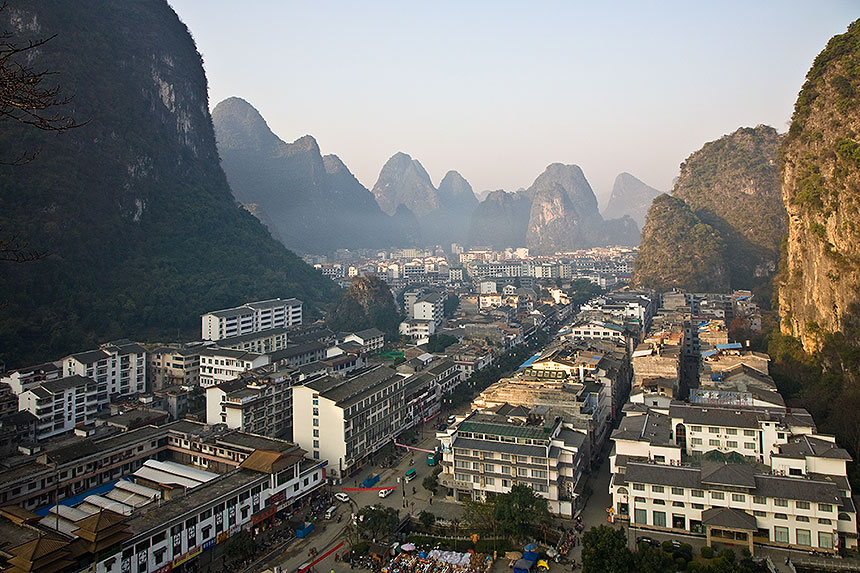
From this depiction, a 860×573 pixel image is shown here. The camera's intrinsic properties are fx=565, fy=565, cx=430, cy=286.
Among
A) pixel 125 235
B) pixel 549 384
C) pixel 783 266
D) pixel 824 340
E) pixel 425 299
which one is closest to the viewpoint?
pixel 549 384

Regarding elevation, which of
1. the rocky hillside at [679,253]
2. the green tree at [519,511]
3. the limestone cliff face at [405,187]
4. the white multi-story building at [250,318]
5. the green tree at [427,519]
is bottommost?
the green tree at [427,519]

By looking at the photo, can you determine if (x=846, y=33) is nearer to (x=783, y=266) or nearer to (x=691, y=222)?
(x=783, y=266)

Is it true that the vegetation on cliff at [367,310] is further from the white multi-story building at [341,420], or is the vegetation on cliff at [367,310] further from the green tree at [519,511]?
the green tree at [519,511]

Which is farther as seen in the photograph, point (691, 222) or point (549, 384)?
point (691, 222)

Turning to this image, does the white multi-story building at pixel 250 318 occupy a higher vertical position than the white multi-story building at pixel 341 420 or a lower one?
higher

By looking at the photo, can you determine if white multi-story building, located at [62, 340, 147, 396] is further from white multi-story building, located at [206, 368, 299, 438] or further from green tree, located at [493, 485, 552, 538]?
green tree, located at [493, 485, 552, 538]

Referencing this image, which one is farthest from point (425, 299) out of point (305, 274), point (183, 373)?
point (183, 373)

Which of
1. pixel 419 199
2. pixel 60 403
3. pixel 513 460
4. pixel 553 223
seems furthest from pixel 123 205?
pixel 419 199

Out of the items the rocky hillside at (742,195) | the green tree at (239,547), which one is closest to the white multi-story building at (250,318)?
the green tree at (239,547)

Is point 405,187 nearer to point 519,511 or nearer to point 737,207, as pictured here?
point 737,207
